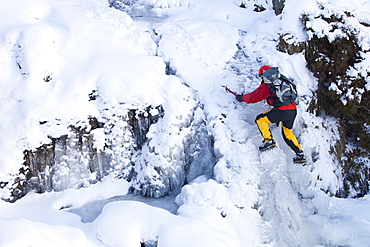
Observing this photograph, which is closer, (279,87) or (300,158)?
(279,87)

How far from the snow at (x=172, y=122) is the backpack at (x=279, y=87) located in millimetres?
831

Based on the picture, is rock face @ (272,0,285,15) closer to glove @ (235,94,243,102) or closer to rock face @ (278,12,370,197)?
rock face @ (278,12,370,197)

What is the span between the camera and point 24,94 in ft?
17.7

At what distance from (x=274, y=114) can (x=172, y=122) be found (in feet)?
5.54

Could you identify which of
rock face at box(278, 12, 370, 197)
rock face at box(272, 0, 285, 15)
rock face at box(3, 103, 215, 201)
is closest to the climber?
rock face at box(3, 103, 215, 201)

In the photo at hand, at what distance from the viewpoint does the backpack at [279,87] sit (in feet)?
15.7

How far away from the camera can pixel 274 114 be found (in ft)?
16.2

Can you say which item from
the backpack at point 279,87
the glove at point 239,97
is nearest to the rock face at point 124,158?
the glove at point 239,97

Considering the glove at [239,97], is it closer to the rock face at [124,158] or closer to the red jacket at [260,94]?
the red jacket at [260,94]

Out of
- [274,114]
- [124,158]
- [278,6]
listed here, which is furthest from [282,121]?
[278,6]

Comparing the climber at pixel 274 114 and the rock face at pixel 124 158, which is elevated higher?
the climber at pixel 274 114

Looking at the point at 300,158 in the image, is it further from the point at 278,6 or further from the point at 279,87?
the point at 278,6

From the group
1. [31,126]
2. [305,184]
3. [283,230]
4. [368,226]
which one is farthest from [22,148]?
[368,226]

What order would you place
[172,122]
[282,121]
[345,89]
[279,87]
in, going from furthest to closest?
[345,89], [172,122], [282,121], [279,87]
